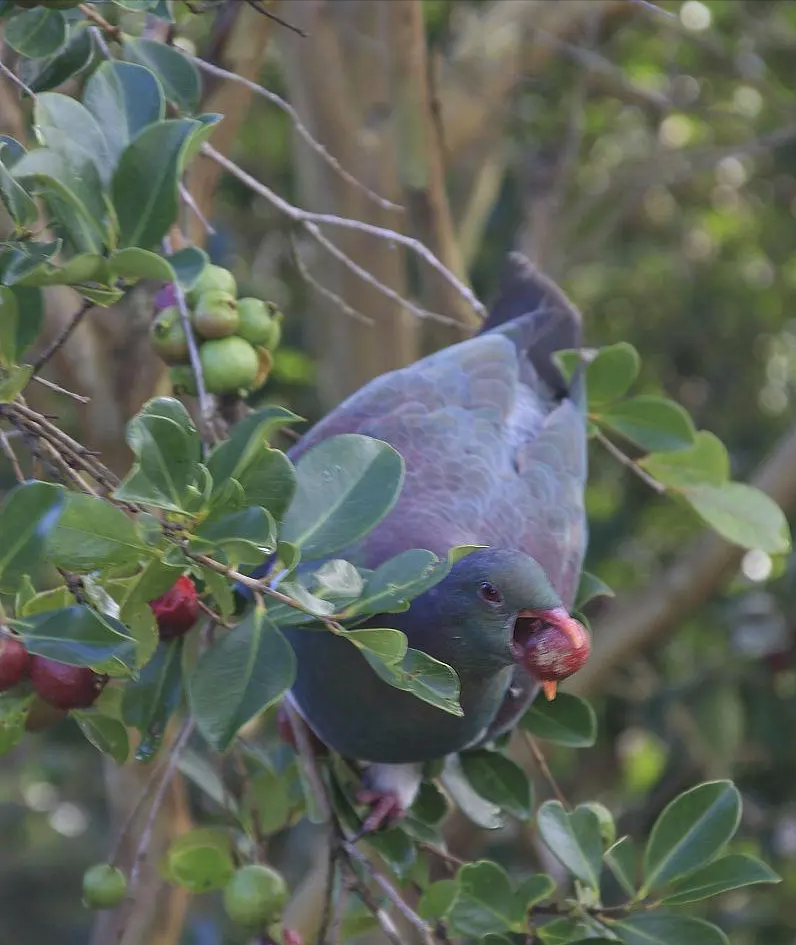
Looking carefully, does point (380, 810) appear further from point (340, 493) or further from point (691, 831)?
point (340, 493)

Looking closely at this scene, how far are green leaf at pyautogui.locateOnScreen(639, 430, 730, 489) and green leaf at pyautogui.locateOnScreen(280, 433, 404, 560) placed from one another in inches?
32.4

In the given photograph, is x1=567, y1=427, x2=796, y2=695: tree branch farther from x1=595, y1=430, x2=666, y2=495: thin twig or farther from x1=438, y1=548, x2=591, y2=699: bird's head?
x1=438, y1=548, x2=591, y2=699: bird's head

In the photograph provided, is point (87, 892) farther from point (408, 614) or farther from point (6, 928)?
point (6, 928)

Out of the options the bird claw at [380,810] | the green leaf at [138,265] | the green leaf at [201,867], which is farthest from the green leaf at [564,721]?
the green leaf at [138,265]

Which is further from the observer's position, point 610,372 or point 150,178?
point 610,372

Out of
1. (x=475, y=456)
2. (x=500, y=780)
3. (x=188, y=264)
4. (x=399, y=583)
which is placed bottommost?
(x=500, y=780)

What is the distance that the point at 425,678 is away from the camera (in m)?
0.94

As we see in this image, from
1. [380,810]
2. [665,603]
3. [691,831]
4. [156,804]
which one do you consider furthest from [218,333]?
[665,603]

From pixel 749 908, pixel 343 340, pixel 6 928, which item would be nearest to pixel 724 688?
pixel 749 908

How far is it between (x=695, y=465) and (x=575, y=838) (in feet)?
2.11

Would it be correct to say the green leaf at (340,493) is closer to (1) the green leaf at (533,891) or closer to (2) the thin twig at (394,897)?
(2) the thin twig at (394,897)

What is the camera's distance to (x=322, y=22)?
234 cm

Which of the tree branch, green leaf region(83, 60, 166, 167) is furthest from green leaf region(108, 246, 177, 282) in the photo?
the tree branch

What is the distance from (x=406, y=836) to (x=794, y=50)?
2.62m
